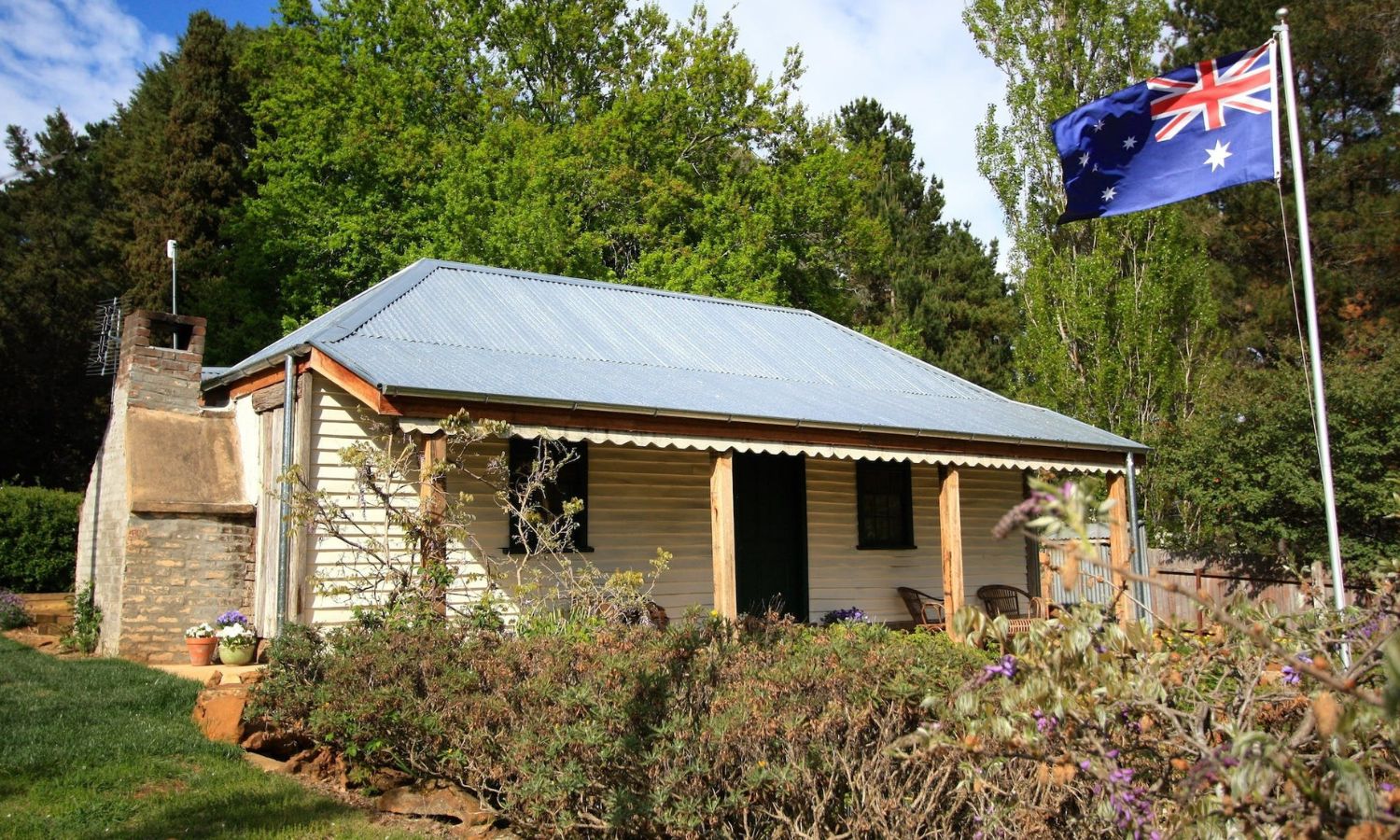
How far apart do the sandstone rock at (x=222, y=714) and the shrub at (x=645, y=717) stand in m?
0.27

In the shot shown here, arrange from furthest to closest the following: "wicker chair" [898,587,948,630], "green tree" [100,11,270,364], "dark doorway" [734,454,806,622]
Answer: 1. "green tree" [100,11,270,364]
2. "wicker chair" [898,587,948,630]
3. "dark doorway" [734,454,806,622]

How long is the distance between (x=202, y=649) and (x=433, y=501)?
332 centimetres

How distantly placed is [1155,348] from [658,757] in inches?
743

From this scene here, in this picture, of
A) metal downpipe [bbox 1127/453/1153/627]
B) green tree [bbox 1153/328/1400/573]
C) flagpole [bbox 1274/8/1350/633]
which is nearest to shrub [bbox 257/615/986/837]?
flagpole [bbox 1274/8/1350/633]

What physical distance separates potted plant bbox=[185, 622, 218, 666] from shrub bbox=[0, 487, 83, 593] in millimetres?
11090

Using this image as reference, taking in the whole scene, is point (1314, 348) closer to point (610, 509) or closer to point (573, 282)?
point (610, 509)

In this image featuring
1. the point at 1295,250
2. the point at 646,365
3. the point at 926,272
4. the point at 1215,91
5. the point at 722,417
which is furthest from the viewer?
the point at 926,272

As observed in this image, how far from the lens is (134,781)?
244 inches

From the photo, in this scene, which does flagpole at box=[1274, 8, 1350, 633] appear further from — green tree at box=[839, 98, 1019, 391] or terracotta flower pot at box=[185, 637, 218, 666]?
green tree at box=[839, 98, 1019, 391]

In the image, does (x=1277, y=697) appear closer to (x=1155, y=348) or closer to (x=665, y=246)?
(x=1155, y=348)

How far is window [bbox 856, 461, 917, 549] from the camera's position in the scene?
14.3 meters

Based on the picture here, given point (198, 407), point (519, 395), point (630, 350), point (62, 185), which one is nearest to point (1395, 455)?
point (630, 350)

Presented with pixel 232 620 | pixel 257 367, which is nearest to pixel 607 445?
pixel 257 367

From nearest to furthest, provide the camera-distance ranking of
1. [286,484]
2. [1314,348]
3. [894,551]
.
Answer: [1314,348]
[286,484]
[894,551]
